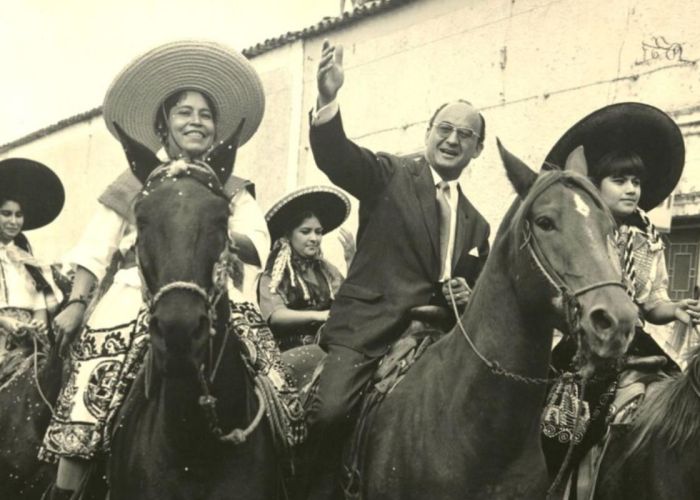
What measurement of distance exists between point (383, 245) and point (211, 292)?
1.61 meters

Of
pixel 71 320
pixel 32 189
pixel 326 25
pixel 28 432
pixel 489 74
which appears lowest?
pixel 28 432

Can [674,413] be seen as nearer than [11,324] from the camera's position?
Yes

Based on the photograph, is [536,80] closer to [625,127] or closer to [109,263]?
[625,127]

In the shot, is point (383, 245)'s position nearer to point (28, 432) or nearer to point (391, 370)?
point (391, 370)

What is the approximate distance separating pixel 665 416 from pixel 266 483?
7.47 feet

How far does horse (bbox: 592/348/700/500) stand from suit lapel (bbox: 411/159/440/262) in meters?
1.50

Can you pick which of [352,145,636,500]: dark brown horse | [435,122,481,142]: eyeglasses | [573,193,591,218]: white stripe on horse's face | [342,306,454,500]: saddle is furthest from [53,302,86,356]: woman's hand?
[573,193,591,218]: white stripe on horse's face

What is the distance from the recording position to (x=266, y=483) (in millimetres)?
4648

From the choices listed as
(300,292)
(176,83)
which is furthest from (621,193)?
(300,292)

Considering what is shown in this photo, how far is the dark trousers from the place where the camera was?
511 cm

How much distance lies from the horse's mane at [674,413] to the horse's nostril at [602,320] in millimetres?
1673

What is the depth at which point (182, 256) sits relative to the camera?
3988mm

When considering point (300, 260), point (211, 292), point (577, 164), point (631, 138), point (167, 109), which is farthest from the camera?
point (300, 260)

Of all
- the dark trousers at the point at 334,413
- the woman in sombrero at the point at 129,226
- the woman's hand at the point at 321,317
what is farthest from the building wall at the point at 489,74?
→ the dark trousers at the point at 334,413
